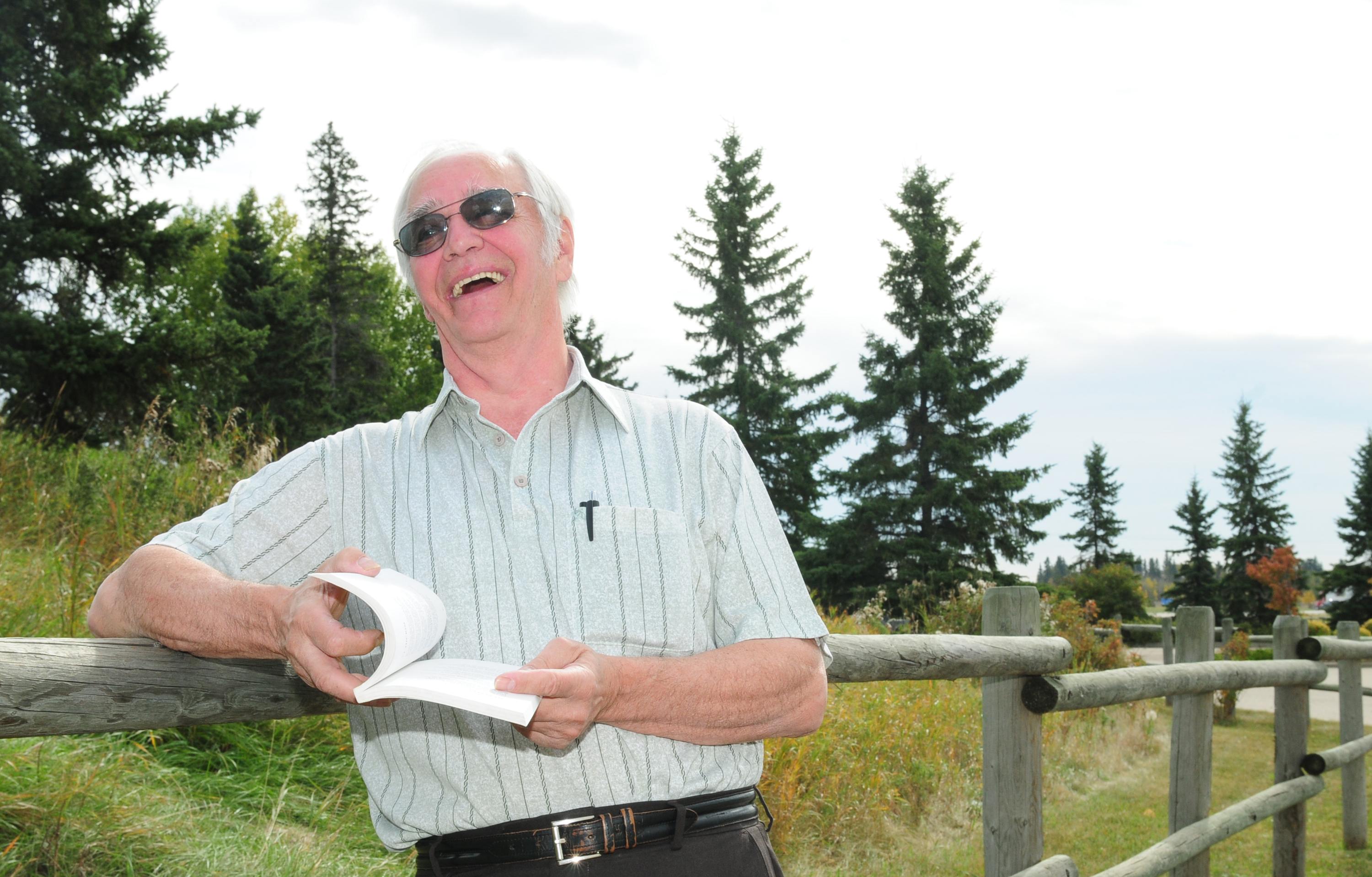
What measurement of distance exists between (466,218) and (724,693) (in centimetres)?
109

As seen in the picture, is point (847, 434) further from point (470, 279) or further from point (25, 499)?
point (470, 279)

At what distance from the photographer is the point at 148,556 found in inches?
71.2

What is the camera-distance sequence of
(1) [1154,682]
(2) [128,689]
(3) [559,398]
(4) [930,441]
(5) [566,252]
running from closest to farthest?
1. (2) [128,689]
2. (3) [559,398]
3. (5) [566,252]
4. (1) [1154,682]
5. (4) [930,441]

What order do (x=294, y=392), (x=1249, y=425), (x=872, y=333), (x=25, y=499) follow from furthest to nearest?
(x=1249, y=425) → (x=294, y=392) → (x=872, y=333) → (x=25, y=499)

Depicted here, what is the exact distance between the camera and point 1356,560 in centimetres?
4291

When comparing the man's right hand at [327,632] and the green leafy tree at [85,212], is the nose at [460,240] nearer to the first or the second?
the man's right hand at [327,632]

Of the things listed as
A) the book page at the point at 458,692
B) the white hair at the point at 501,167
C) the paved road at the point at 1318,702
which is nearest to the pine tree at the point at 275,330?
the paved road at the point at 1318,702

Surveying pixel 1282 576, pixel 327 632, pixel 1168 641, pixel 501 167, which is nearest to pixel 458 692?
pixel 327 632

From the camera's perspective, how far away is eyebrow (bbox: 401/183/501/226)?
215cm

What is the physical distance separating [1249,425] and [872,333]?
101 ft

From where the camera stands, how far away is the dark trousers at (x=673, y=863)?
1.79 meters

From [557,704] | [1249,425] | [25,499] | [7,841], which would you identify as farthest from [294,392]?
[1249,425]

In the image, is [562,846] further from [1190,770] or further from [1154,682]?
[1190,770]

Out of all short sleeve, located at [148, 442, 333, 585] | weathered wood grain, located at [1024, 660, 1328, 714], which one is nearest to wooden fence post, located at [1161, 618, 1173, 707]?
weathered wood grain, located at [1024, 660, 1328, 714]
